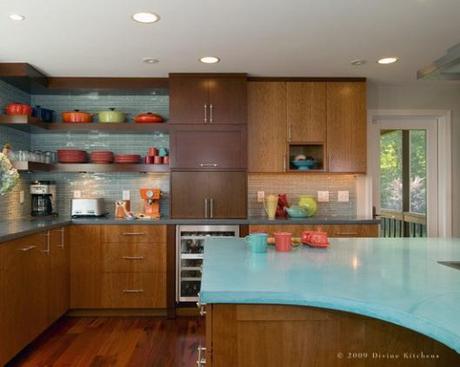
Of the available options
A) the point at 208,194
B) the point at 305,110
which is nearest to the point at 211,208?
the point at 208,194

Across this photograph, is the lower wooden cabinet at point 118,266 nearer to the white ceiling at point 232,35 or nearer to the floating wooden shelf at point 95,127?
the floating wooden shelf at point 95,127

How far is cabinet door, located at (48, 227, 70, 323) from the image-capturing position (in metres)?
3.20

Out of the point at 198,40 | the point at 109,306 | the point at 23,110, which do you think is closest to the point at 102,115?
the point at 23,110

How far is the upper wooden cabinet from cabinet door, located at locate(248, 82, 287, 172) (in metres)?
0.14

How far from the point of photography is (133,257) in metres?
3.62

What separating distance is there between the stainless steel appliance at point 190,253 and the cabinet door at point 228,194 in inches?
7.9

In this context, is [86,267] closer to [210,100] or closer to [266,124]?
[210,100]

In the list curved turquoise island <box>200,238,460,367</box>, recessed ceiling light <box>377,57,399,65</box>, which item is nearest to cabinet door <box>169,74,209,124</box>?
recessed ceiling light <box>377,57,399,65</box>

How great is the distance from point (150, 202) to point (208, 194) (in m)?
0.60

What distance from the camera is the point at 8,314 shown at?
2529 millimetres

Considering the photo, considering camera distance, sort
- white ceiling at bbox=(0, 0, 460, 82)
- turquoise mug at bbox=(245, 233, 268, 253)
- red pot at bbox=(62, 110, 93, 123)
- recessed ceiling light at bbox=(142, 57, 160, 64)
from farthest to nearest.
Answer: red pot at bbox=(62, 110, 93, 123) → recessed ceiling light at bbox=(142, 57, 160, 64) → white ceiling at bbox=(0, 0, 460, 82) → turquoise mug at bbox=(245, 233, 268, 253)

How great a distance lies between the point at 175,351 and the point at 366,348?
1.96m

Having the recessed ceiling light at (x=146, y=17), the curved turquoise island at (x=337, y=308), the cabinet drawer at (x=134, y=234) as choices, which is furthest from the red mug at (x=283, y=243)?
the cabinet drawer at (x=134, y=234)

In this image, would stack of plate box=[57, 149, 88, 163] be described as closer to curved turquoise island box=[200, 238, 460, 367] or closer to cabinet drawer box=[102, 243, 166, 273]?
cabinet drawer box=[102, 243, 166, 273]
